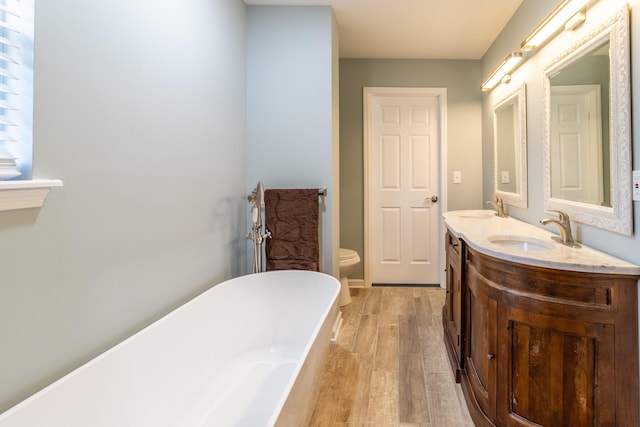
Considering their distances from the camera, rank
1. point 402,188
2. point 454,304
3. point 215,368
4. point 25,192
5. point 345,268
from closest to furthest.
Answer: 1. point 25,192
2. point 215,368
3. point 454,304
4. point 345,268
5. point 402,188

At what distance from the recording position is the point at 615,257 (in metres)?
1.46

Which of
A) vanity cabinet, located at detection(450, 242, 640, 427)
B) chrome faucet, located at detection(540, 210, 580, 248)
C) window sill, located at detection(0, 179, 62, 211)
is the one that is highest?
window sill, located at detection(0, 179, 62, 211)

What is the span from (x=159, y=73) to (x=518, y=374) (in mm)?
1971

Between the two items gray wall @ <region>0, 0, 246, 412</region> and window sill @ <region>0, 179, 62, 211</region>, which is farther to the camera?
gray wall @ <region>0, 0, 246, 412</region>

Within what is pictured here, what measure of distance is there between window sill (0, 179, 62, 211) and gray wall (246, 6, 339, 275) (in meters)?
1.72

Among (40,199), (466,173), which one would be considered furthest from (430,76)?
(40,199)

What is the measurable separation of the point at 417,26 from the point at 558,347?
266 centimetres

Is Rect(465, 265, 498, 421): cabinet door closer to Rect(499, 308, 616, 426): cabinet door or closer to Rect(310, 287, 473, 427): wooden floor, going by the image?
Rect(499, 308, 616, 426): cabinet door

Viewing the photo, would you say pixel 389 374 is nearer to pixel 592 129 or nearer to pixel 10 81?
pixel 592 129

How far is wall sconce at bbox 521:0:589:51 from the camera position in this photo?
1.72m

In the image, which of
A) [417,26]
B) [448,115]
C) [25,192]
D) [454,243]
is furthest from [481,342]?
[448,115]

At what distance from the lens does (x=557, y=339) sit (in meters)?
1.31

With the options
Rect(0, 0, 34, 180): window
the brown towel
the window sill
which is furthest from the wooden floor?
Rect(0, 0, 34, 180): window

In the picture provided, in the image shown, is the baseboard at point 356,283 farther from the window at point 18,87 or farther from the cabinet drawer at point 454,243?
the window at point 18,87
